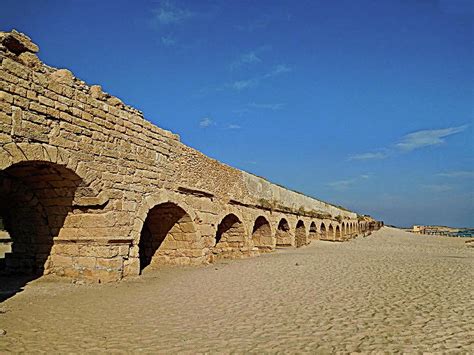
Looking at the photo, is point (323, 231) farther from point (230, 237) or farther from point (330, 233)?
point (230, 237)

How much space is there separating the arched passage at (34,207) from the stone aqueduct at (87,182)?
2cm

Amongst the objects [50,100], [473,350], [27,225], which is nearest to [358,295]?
[473,350]

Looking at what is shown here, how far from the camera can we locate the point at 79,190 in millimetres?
7590

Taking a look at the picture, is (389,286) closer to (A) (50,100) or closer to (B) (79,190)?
(B) (79,190)

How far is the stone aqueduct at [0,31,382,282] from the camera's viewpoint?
6262 millimetres

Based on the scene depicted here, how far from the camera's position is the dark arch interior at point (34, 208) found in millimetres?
7504

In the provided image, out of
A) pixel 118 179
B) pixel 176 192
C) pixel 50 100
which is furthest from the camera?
pixel 176 192

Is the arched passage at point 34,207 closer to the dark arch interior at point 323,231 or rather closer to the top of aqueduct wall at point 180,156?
the top of aqueduct wall at point 180,156

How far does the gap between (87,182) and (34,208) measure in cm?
183

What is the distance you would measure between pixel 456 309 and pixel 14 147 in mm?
7473

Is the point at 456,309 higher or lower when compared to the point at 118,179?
lower

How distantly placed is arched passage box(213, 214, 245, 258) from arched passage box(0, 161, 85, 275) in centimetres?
689

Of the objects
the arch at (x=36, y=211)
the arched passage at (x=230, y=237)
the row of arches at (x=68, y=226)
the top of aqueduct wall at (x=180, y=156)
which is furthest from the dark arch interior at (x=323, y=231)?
the arch at (x=36, y=211)

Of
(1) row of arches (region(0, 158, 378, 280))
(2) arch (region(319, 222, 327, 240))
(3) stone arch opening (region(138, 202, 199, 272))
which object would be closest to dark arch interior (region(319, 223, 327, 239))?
(2) arch (region(319, 222, 327, 240))
